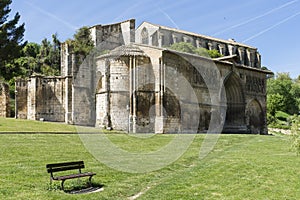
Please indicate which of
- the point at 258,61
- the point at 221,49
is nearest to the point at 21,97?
the point at 221,49

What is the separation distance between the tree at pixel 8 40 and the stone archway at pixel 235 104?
2122cm

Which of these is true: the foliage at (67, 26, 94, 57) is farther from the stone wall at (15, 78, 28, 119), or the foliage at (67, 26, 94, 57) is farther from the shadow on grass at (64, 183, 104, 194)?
the shadow on grass at (64, 183, 104, 194)

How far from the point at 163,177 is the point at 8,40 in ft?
85.9

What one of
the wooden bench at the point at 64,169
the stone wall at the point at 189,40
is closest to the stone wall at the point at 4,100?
the stone wall at the point at 189,40

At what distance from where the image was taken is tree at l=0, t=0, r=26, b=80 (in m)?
31.3

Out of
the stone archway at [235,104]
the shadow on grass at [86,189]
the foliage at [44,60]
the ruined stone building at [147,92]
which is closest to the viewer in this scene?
the shadow on grass at [86,189]

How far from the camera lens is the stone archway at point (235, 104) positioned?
36188 millimetres

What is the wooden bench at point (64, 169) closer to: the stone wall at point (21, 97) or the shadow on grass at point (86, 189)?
the shadow on grass at point (86, 189)

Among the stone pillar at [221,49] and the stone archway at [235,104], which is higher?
the stone pillar at [221,49]

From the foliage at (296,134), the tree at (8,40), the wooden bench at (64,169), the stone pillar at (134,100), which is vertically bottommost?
the wooden bench at (64,169)

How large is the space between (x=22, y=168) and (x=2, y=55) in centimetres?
2391

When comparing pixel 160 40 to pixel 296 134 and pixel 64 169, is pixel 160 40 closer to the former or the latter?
pixel 296 134

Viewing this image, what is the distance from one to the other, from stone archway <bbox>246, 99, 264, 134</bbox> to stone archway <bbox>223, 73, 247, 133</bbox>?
141 centimetres

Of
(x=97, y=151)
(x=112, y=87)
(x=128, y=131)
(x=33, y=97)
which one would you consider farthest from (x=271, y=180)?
(x=33, y=97)
